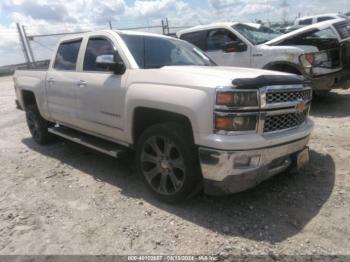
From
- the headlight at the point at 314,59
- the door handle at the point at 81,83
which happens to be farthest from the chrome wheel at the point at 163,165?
the headlight at the point at 314,59

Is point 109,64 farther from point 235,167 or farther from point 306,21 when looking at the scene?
point 306,21

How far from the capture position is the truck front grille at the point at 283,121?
3.27m

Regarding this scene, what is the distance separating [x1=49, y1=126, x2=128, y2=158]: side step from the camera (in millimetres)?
4316

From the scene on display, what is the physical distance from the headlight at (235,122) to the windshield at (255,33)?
5308 millimetres

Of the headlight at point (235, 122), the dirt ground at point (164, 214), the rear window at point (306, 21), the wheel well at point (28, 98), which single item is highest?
the rear window at point (306, 21)

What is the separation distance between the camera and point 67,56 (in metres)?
5.36

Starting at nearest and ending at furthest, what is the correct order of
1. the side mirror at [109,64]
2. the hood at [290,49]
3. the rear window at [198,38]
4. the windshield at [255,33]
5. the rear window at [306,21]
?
the side mirror at [109,64] → the hood at [290,49] → the windshield at [255,33] → the rear window at [198,38] → the rear window at [306,21]

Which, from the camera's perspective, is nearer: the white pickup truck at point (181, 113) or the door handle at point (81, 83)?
the white pickup truck at point (181, 113)

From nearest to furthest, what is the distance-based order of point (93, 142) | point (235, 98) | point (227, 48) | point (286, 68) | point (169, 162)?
point (235, 98), point (169, 162), point (93, 142), point (286, 68), point (227, 48)

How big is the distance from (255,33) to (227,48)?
0.91 m

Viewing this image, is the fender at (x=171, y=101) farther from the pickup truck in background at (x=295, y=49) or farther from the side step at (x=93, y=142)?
the pickup truck in background at (x=295, y=49)

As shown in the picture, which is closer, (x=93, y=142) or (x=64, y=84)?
(x=93, y=142)

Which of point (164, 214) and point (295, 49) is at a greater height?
point (295, 49)

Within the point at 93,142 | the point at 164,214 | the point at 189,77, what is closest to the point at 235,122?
the point at 189,77
